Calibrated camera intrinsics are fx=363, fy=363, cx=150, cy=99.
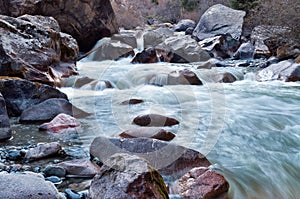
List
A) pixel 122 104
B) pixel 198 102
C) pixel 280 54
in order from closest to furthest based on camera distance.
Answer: pixel 122 104 < pixel 198 102 < pixel 280 54

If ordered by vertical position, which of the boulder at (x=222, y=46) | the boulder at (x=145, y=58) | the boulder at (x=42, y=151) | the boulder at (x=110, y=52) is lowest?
the boulder at (x=222, y=46)

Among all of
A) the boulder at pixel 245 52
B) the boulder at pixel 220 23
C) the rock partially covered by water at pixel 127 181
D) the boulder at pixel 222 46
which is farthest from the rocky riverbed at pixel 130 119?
the boulder at pixel 220 23

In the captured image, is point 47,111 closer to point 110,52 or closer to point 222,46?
point 110,52

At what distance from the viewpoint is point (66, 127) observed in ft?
16.2

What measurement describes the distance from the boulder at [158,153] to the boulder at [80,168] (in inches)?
7.0

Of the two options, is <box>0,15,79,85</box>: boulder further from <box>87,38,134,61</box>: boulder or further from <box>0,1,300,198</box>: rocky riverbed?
<box>87,38,134,61</box>: boulder

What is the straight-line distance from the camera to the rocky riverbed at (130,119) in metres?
3.12

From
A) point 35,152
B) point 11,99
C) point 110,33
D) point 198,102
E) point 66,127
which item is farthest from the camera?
point 110,33

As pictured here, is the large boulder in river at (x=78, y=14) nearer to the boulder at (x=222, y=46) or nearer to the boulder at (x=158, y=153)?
the boulder at (x=222, y=46)

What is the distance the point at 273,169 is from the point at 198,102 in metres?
3.36

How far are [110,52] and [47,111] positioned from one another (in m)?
7.56

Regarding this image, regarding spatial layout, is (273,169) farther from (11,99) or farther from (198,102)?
(11,99)

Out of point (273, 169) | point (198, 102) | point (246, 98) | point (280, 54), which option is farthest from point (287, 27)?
point (273, 169)

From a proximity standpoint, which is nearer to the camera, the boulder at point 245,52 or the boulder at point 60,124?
the boulder at point 60,124
